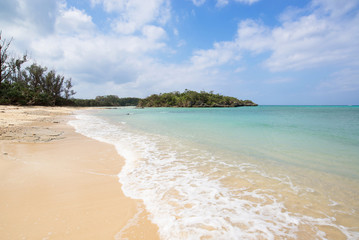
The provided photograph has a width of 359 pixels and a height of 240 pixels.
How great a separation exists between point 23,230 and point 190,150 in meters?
Result: 4.52

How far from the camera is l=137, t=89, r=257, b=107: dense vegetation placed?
8556cm

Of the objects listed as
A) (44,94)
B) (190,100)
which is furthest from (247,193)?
(190,100)

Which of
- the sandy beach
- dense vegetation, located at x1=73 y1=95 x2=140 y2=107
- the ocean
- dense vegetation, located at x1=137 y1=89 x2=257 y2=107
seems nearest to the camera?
the sandy beach

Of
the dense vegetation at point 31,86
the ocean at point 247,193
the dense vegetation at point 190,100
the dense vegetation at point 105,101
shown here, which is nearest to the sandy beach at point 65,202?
the ocean at point 247,193

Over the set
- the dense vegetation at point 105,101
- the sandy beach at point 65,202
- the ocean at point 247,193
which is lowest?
the ocean at point 247,193

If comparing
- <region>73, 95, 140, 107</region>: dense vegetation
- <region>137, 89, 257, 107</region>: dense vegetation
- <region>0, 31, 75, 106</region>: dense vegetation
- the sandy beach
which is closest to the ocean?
the sandy beach

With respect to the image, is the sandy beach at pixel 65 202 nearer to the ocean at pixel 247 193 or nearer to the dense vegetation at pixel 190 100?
the ocean at pixel 247 193

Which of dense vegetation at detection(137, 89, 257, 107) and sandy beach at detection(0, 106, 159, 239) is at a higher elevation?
dense vegetation at detection(137, 89, 257, 107)

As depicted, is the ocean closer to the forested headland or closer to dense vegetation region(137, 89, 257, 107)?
the forested headland

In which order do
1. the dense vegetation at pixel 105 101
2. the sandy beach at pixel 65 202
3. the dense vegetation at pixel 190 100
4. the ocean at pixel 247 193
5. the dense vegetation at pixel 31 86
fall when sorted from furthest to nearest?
the dense vegetation at pixel 190 100 < the dense vegetation at pixel 105 101 < the dense vegetation at pixel 31 86 < the ocean at pixel 247 193 < the sandy beach at pixel 65 202

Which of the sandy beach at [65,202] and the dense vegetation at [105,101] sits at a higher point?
the dense vegetation at [105,101]

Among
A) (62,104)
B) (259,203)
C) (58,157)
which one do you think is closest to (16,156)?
(58,157)

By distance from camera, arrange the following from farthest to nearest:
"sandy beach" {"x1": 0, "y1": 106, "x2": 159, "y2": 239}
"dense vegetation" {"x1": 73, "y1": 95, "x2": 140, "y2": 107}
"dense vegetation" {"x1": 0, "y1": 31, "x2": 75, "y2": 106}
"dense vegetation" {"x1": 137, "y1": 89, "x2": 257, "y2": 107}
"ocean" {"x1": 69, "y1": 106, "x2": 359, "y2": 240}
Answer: "dense vegetation" {"x1": 137, "y1": 89, "x2": 257, "y2": 107} < "dense vegetation" {"x1": 73, "y1": 95, "x2": 140, "y2": 107} < "dense vegetation" {"x1": 0, "y1": 31, "x2": 75, "y2": 106} < "ocean" {"x1": 69, "y1": 106, "x2": 359, "y2": 240} < "sandy beach" {"x1": 0, "y1": 106, "x2": 159, "y2": 239}

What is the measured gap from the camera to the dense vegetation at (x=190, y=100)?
85562 millimetres
